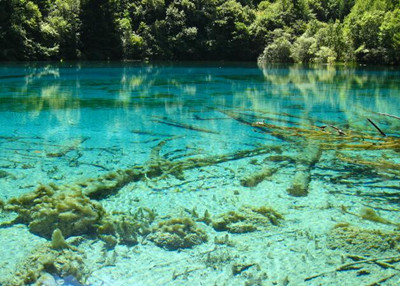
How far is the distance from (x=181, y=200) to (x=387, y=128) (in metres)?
7.40

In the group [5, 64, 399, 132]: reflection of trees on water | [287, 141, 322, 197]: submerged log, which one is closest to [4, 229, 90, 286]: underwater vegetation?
[287, 141, 322, 197]: submerged log

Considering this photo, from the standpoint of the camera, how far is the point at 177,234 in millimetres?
4605

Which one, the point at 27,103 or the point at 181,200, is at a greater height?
the point at 27,103

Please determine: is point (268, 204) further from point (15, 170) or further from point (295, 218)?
point (15, 170)

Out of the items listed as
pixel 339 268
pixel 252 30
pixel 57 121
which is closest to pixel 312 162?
pixel 339 268

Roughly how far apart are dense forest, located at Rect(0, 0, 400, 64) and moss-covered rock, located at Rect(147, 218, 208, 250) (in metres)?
45.4

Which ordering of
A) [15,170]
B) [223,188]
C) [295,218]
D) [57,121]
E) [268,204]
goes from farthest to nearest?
[57,121]
[15,170]
[223,188]
[268,204]
[295,218]

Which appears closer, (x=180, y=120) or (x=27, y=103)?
(x=180, y=120)

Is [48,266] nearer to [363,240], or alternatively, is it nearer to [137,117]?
[363,240]

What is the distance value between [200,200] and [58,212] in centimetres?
193

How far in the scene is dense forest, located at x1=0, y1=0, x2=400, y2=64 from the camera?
4706 cm

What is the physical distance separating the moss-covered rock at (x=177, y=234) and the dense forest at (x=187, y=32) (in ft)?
149

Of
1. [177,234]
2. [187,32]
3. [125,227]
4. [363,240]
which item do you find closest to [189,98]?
[125,227]

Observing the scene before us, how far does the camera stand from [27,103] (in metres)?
15.2
